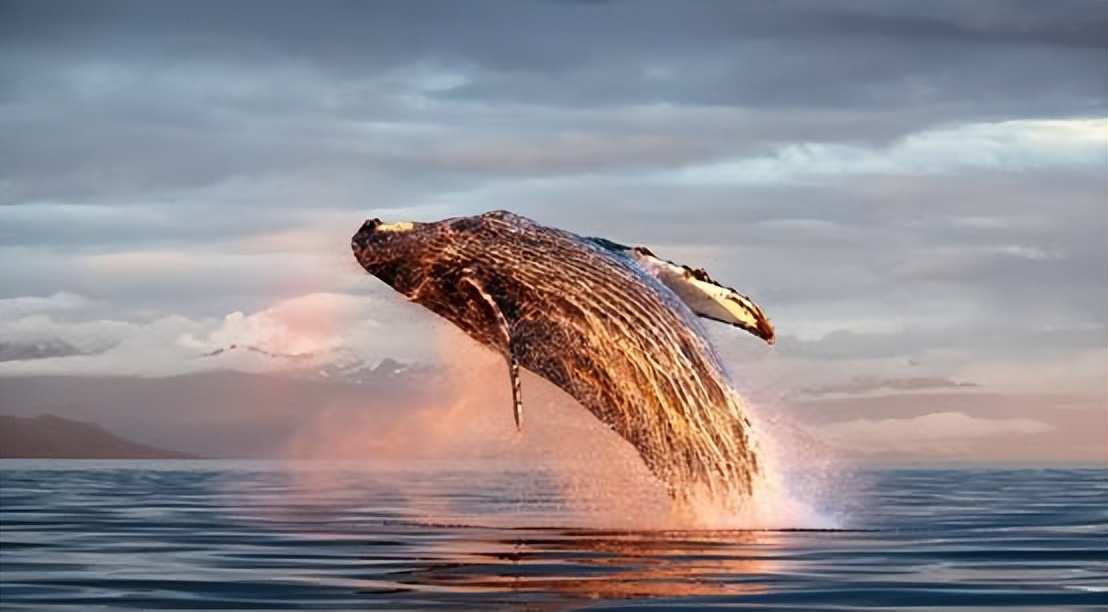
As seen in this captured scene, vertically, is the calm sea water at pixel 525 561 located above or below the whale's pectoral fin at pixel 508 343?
below

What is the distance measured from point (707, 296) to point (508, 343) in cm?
284

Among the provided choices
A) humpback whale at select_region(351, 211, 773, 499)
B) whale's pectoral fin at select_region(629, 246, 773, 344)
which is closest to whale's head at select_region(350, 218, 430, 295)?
humpback whale at select_region(351, 211, 773, 499)

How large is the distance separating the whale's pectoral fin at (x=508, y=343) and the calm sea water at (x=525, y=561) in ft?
5.89

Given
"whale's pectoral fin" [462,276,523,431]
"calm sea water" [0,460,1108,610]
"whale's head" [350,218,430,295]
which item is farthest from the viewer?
"whale's head" [350,218,430,295]

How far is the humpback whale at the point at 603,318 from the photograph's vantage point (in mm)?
21672

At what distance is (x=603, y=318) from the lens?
71.1 ft

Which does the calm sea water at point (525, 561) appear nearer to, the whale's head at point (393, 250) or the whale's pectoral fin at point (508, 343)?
the whale's pectoral fin at point (508, 343)

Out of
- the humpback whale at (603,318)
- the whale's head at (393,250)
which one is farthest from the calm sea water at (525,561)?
the whale's head at (393,250)

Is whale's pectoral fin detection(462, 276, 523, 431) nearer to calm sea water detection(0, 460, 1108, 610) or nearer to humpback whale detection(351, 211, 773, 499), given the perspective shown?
humpback whale detection(351, 211, 773, 499)

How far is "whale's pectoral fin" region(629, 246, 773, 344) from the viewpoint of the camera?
73.0 feet

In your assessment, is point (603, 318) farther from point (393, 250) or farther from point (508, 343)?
point (393, 250)

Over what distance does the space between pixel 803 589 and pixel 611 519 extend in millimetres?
10271

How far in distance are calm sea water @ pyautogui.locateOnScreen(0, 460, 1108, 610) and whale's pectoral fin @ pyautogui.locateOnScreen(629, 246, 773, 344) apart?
9.26ft

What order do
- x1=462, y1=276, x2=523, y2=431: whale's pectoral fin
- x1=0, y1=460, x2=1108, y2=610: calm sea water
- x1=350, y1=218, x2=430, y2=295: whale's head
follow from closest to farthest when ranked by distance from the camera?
x1=0, y1=460, x2=1108, y2=610: calm sea water → x1=462, y1=276, x2=523, y2=431: whale's pectoral fin → x1=350, y1=218, x2=430, y2=295: whale's head
